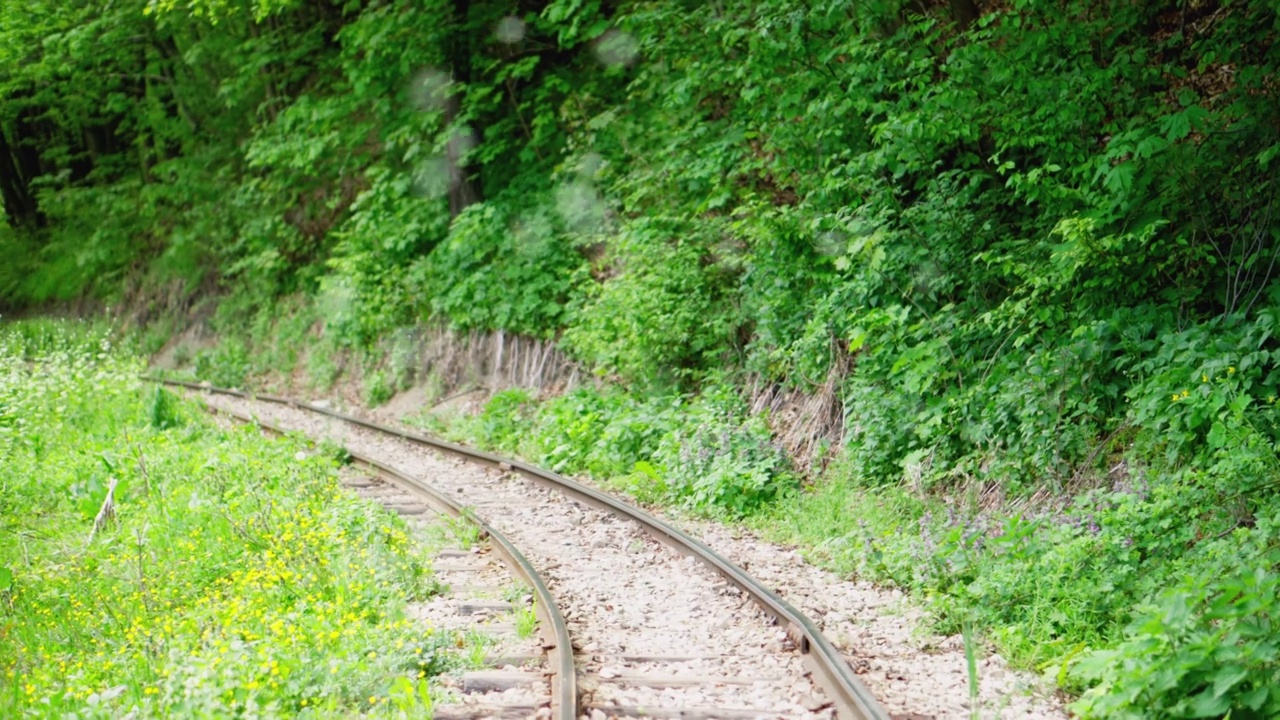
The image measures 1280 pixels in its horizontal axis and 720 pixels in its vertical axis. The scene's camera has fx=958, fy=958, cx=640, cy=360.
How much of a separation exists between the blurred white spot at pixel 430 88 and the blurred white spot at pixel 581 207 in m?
3.00

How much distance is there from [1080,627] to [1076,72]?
5124mm

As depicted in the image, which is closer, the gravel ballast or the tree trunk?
the gravel ballast

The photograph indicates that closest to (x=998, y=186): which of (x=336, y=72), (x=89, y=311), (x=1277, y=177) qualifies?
(x=1277, y=177)

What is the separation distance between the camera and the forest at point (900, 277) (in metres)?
6.23

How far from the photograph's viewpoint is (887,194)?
970 cm

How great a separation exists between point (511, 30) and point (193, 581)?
12.1 meters

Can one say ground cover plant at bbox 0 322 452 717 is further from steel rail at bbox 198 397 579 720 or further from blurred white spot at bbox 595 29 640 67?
blurred white spot at bbox 595 29 640 67

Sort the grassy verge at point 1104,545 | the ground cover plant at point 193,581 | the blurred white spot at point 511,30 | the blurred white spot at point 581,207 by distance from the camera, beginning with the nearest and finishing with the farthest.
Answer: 1. the grassy verge at point 1104,545
2. the ground cover plant at point 193,581
3. the blurred white spot at point 581,207
4. the blurred white spot at point 511,30

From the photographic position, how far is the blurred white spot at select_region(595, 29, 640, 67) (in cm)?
1582

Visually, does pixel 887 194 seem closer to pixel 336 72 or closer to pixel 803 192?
pixel 803 192

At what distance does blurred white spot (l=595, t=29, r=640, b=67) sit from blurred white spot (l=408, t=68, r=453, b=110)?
2819mm

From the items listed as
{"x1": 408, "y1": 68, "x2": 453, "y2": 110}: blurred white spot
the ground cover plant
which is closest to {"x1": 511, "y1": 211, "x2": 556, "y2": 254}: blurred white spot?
{"x1": 408, "y1": 68, "x2": 453, "y2": 110}: blurred white spot

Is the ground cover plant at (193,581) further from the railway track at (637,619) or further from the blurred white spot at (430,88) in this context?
the blurred white spot at (430,88)

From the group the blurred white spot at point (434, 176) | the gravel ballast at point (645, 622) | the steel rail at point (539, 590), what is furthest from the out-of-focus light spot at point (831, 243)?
the blurred white spot at point (434, 176)
